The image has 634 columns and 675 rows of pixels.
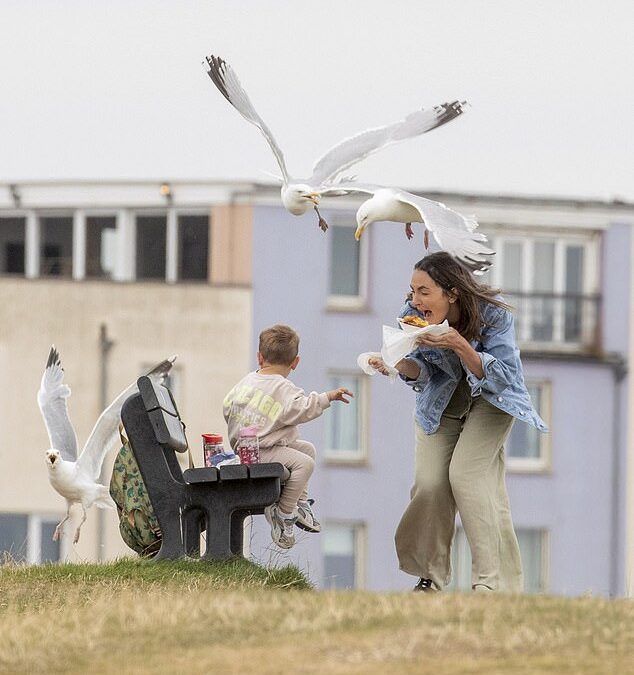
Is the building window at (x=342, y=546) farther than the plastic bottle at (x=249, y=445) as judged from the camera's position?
Yes

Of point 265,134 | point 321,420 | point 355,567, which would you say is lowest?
point 355,567

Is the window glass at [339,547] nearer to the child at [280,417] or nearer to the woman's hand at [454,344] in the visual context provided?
the child at [280,417]

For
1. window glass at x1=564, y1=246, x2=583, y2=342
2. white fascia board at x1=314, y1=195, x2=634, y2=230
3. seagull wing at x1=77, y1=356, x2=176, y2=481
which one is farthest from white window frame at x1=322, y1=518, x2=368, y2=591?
seagull wing at x1=77, y1=356, x2=176, y2=481

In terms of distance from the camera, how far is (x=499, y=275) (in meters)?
43.8

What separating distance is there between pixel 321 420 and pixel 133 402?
100 ft

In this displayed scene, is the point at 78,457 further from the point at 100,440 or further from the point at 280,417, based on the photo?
the point at 280,417

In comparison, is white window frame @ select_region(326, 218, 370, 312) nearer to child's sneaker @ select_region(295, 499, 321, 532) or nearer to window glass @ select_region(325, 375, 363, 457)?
window glass @ select_region(325, 375, 363, 457)

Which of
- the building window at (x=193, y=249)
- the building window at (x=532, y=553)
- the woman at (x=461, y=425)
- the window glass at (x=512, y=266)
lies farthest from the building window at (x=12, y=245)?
the woman at (x=461, y=425)

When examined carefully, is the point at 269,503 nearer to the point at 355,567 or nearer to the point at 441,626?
the point at 441,626

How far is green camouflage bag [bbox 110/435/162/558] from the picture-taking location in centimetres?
1103

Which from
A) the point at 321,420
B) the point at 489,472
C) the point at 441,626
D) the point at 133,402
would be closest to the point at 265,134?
the point at 133,402

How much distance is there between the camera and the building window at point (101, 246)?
141ft

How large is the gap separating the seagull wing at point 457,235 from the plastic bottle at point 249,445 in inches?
54.8

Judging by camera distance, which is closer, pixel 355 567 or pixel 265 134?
pixel 265 134
